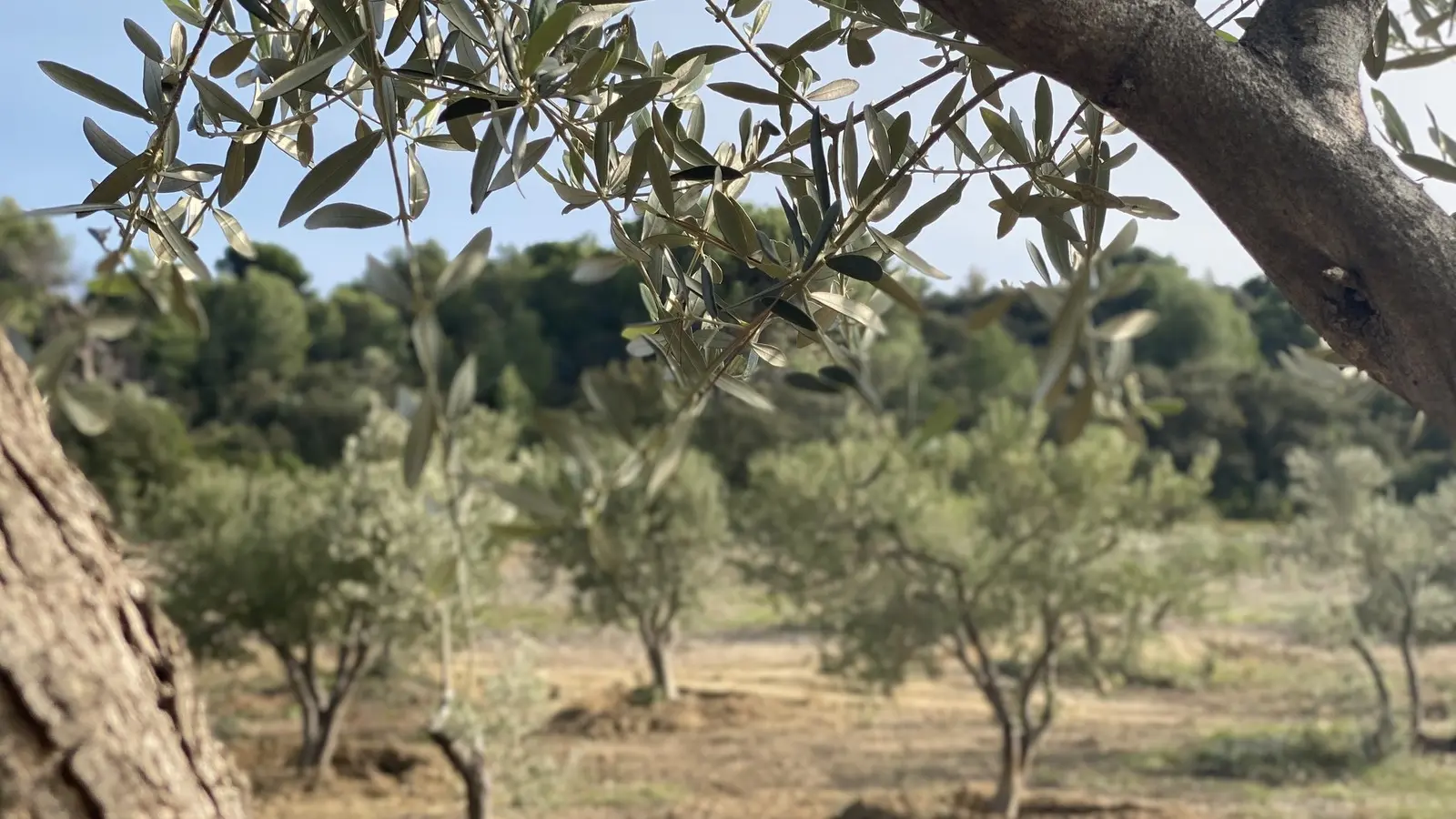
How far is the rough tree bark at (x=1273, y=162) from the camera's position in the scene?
808mm

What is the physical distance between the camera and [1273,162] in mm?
817

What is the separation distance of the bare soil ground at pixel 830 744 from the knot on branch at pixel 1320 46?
361 inches

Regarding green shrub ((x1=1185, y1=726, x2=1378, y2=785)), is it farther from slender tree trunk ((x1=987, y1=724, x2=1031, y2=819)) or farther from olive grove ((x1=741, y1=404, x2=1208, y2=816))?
slender tree trunk ((x1=987, y1=724, x2=1031, y2=819))

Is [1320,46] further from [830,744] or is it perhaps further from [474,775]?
[830,744]

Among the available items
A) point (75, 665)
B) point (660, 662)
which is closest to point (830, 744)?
point (660, 662)

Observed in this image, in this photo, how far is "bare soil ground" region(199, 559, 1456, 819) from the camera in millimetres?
9953

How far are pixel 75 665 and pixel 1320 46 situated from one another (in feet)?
2.99

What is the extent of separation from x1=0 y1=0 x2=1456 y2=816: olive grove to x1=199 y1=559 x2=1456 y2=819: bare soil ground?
9.05 meters

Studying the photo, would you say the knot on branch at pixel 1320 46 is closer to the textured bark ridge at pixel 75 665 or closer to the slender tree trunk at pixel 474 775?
the textured bark ridge at pixel 75 665


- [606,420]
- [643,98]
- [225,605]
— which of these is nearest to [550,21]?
[643,98]

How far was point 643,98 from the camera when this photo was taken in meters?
0.92

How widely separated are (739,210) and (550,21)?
0.20 meters

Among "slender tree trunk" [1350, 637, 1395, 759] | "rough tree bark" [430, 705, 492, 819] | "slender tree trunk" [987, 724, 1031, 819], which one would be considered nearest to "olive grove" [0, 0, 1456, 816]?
"rough tree bark" [430, 705, 492, 819]

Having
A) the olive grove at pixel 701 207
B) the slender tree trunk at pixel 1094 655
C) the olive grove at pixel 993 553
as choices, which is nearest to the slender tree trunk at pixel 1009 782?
the olive grove at pixel 993 553
